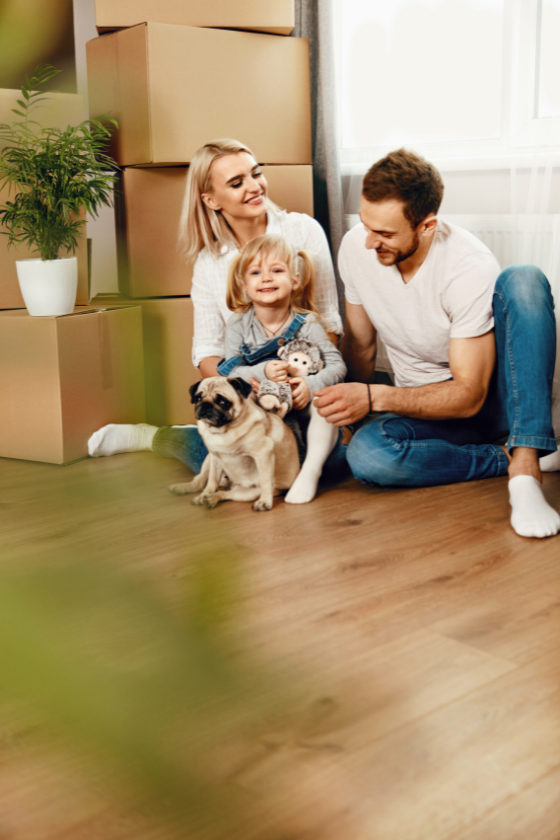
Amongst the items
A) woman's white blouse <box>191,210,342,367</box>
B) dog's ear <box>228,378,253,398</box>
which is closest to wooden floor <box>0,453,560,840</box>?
dog's ear <box>228,378,253,398</box>

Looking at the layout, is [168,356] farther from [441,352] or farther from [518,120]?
[518,120]

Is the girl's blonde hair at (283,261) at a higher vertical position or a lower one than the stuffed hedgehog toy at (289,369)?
higher

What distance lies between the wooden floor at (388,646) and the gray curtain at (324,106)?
116 cm

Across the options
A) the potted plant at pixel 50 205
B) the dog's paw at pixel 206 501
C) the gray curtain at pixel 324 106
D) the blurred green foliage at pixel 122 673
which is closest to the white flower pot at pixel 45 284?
the potted plant at pixel 50 205

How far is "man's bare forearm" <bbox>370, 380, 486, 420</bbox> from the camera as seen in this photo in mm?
1521

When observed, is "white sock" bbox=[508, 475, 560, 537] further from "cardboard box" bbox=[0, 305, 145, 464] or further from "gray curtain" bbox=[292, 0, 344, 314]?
"gray curtain" bbox=[292, 0, 344, 314]

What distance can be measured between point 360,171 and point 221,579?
8.18 ft

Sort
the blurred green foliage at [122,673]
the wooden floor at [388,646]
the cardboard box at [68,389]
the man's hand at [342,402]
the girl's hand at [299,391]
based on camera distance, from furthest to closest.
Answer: the cardboard box at [68,389], the girl's hand at [299,391], the man's hand at [342,402], the wooden floor at [388,646], the blurred green foliage at [122,673]

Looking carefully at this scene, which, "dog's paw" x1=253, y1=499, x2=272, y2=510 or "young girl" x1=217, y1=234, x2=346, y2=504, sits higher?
"young girl" x1=217, y1=234, x2=346, y2=504

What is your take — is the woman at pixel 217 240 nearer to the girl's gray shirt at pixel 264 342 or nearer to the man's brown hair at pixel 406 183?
the girl's gray shirt at pixel 264 342

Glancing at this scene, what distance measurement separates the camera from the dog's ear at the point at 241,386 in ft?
4.81

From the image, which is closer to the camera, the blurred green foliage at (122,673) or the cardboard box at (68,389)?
the blurred green foliage at (122,673)

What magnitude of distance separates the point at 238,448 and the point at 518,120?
1184mm

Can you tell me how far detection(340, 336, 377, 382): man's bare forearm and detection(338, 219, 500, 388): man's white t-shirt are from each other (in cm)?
6
